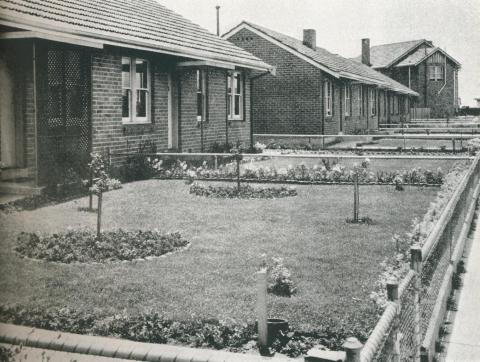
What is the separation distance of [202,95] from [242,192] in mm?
7419

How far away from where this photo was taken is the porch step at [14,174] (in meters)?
11.8

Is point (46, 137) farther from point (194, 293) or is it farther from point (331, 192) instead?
point (194, 293)

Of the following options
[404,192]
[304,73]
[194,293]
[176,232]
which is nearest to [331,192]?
[404,192]

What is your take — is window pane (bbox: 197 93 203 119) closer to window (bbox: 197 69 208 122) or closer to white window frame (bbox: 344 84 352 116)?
window (bbox: 197 69 208 122)

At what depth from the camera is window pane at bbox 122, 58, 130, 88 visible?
52.4 ft

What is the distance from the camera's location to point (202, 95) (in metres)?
20.1

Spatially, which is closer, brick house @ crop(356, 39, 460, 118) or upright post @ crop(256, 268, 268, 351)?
upright post @ crop(256, 268, 268, 351)

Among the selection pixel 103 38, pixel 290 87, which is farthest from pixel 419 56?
pixel 103 38

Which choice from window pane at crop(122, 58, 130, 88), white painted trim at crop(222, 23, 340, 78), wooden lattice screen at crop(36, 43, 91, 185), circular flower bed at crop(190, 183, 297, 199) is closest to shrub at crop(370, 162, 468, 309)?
circular flower bed at crop(190, 183, 297, 199)

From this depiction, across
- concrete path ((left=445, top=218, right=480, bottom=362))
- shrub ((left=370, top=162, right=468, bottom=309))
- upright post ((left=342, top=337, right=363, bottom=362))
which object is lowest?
concrete path ((left=445, top=218, right=480, bottom=362))

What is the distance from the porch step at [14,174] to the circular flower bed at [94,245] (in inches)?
139

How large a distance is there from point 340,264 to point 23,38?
7726mm

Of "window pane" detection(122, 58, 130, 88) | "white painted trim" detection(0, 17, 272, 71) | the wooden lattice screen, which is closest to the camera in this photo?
"white painted trim" detection(0, 17, 272, 71)

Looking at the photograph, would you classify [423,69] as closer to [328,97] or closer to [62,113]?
[328,97]
